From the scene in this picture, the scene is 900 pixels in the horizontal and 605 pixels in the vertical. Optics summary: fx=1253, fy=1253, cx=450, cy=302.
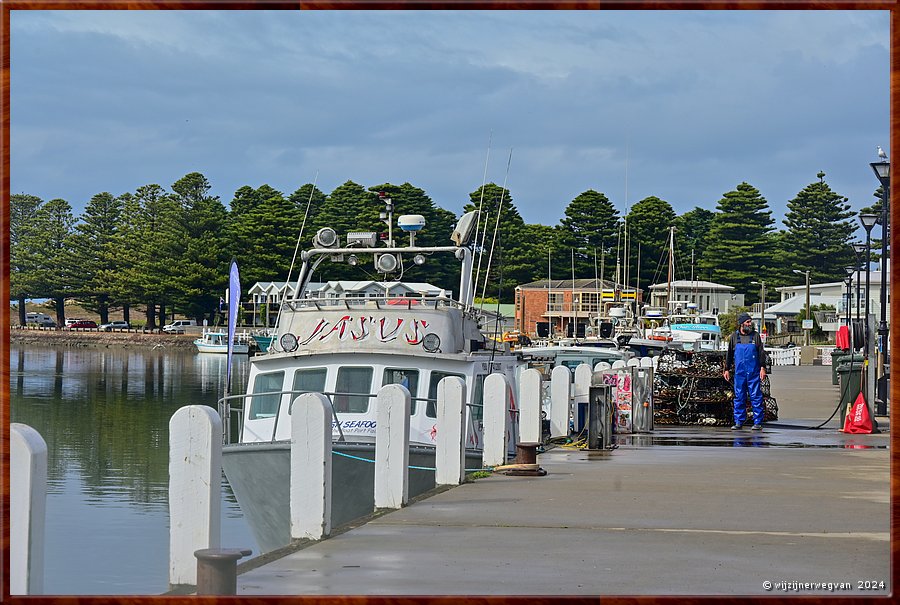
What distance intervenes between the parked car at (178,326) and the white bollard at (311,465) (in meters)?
124

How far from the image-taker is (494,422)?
14.4 meters

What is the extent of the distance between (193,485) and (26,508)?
55.4 inches

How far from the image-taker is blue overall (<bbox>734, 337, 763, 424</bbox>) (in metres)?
19.9

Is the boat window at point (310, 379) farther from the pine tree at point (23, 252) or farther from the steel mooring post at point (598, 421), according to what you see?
the pine tree at point (23, 252)

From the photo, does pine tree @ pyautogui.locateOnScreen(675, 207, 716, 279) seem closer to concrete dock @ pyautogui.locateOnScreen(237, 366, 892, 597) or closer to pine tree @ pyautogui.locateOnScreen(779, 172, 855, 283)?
pine tree @ pyautogui.locateOnScreen(779, 172, 855, 283)

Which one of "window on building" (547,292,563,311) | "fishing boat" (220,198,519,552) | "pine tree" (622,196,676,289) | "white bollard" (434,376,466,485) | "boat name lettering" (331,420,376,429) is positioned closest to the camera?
"white bollard" (434,376,466,485)

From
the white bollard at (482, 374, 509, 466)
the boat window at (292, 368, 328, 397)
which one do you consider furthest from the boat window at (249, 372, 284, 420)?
the white bollard at (482, 374, 509, 466)

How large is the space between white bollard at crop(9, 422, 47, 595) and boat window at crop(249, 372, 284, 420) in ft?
35.6

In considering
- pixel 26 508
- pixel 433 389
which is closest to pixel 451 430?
pixel 433 389

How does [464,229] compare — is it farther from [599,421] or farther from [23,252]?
[23,252]

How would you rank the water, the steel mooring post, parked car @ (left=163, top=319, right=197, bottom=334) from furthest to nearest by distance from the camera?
parked car @ (left=163, top=319, right=197, bottom=334), the water, the steel mooring post

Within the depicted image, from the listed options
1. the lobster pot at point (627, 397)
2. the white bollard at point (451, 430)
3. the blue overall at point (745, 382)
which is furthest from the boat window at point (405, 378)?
the blue overall at point (745, 382)

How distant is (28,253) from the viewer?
373 ft

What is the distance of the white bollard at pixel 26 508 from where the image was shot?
572cm
